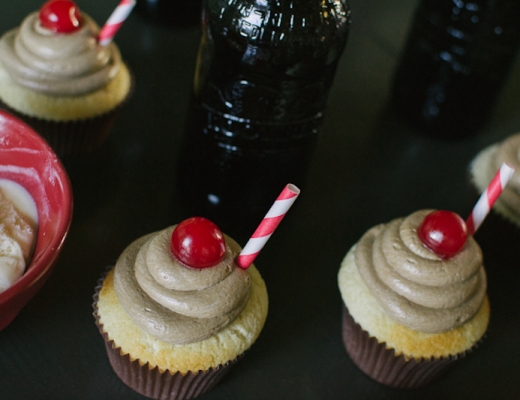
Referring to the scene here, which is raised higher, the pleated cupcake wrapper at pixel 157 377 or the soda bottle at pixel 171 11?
the soda bottle at pixel 171 11

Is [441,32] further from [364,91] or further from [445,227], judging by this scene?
[445,227]

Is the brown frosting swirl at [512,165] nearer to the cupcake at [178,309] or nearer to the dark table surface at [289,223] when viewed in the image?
the dark table surface at [289,223]

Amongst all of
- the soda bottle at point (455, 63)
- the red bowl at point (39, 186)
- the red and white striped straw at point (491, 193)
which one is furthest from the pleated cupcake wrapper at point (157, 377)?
the soda bottle at point (455, 63)

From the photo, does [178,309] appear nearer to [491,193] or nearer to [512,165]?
[491,193]

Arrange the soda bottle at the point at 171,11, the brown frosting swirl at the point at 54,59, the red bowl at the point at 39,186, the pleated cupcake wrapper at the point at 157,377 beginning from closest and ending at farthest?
the red bowl at the point at 39,186 < the pleated cupcake wrapper at the point at 157,377 < the brown frosting swirl at the point at 54,59 < the soda bottle at the point at 171,11

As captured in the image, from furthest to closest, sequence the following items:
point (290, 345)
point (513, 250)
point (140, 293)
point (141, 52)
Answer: point (141, 52) < point (513, 250) < point (290, 345) < point (140, 293)

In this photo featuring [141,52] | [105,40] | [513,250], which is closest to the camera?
[105,40]

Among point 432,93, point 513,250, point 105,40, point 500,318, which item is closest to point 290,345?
point 500,318
